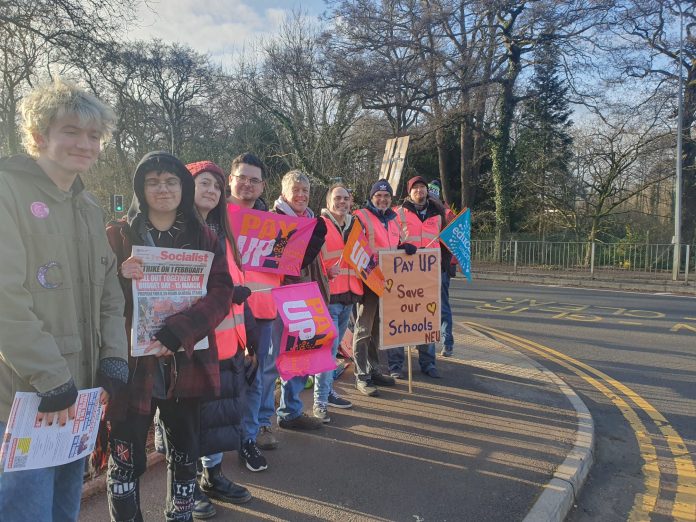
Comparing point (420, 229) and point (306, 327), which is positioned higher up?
point (420, 229)

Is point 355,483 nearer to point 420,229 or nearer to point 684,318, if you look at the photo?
point 420,229

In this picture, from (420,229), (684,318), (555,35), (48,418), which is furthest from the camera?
(555,35)

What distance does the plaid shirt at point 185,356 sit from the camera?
2.28 m

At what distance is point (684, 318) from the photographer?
32.0ft

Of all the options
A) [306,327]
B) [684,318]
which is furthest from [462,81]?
[306,327]

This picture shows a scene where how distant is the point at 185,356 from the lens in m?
2.39

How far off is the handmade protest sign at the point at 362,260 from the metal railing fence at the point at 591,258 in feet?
48.9

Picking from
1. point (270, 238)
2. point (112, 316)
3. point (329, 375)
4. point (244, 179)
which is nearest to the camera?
point (112, 316)

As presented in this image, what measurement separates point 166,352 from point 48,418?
2.03ft

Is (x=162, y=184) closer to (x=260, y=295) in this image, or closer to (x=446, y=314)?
(x=260, y=295)

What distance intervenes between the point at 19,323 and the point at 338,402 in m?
3.33

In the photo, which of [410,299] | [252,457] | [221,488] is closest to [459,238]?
[410,299]

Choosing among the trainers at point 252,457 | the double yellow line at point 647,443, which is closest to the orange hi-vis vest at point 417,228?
the double yellow line at point 647,443

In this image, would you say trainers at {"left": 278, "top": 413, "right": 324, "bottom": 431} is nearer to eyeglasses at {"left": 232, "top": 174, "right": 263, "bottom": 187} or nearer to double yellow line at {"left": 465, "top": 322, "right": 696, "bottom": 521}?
eyeglasses at {"left": 232, "top": 174, "right": 263, "bottom": 187}
